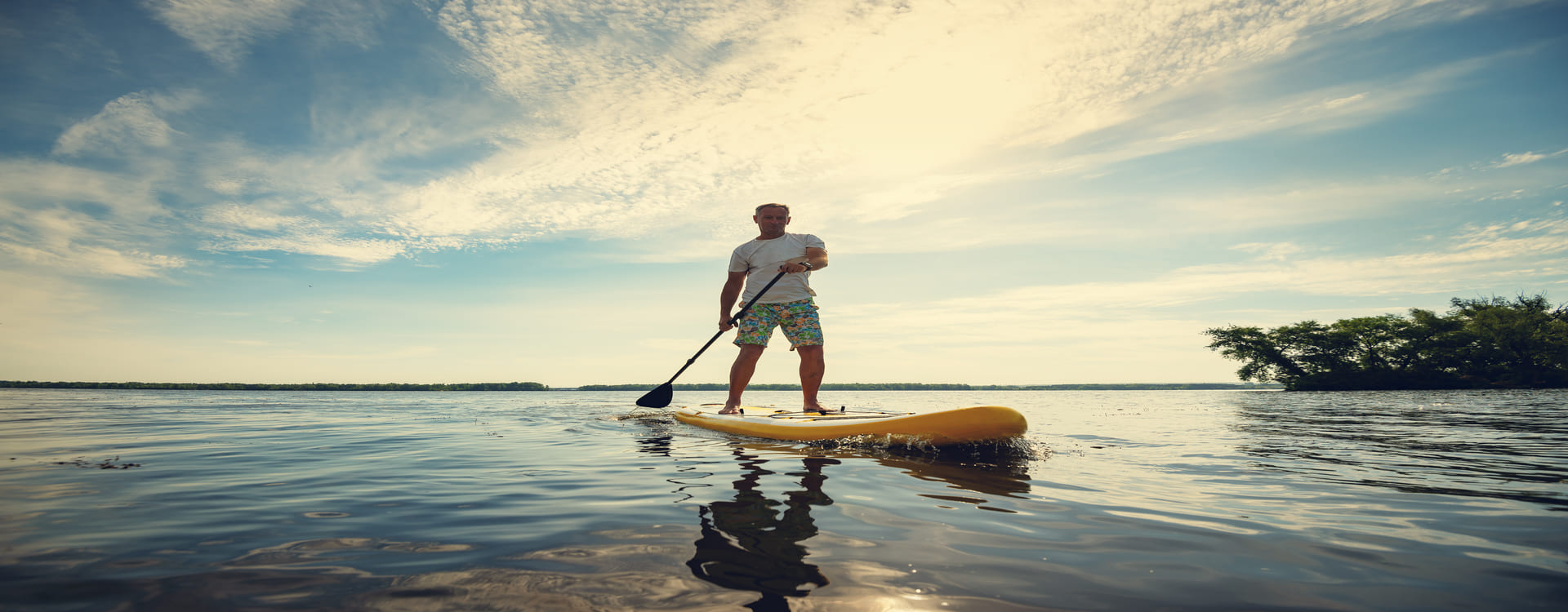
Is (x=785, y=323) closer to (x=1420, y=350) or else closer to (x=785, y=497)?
(x=785, y=497)

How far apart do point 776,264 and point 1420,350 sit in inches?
2363

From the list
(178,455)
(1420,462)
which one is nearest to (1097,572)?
(1420,462)

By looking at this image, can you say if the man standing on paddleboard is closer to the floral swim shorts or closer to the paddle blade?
the floral swim shorts

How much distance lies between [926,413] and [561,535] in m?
3.49

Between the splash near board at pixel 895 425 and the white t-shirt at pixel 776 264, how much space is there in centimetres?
140

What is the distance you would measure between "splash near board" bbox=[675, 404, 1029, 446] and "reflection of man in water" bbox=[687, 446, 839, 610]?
1873 millimetres

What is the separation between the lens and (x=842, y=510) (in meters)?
3.05

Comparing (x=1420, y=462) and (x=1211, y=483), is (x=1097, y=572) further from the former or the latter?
(x=1420, y=462)

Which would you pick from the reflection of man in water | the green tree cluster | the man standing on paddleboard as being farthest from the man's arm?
the green tree cluster

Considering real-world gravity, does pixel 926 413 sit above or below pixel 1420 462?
above

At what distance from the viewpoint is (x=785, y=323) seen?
7492 millimetres

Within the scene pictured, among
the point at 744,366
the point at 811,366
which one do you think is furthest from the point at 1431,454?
the point at 744,366

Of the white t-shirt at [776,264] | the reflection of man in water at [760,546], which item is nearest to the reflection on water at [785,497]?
the reflection of man in water at [760,546]

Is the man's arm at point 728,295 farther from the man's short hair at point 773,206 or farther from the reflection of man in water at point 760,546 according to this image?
the reflection of man in water at point 760,546
